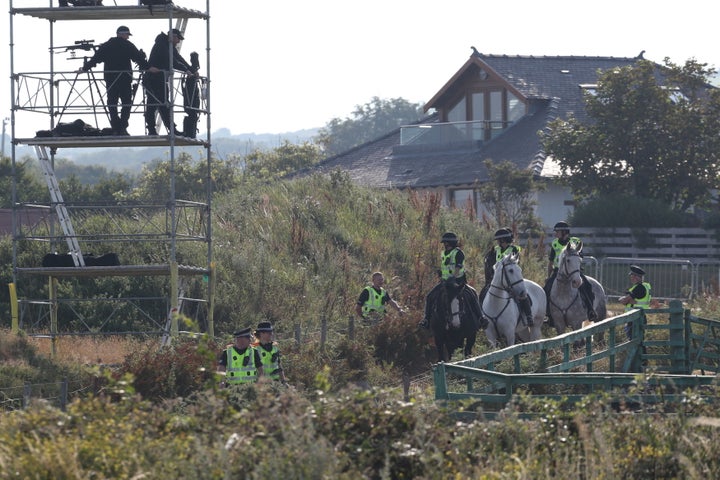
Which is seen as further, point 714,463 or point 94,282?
point 94,282

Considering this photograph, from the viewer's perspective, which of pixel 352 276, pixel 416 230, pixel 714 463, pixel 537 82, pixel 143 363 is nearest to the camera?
pixel 714 463

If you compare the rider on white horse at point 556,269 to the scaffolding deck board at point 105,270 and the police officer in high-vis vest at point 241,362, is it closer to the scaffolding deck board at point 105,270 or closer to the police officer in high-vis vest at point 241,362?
the scaffolding deck board at point 105,270

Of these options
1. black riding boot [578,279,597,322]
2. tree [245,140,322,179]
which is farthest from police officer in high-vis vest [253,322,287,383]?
tree [245,140,322,179]

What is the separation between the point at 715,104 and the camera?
46.5 metres

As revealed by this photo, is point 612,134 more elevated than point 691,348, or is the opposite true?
point 612,134

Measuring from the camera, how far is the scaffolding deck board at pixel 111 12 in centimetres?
2233

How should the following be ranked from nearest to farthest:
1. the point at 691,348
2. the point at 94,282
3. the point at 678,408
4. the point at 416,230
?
the point at 678,408
the point at 691,348
the point at 94,282
the point at 416,230

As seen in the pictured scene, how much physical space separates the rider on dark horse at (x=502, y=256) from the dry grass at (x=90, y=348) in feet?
19.3

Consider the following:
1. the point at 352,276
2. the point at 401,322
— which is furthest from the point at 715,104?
the point at 401,322

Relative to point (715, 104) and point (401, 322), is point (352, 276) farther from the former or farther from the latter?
point (715, 104)

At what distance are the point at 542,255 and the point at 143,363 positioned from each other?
18.5 m

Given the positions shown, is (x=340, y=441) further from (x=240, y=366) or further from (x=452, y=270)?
(x=452, y=270)

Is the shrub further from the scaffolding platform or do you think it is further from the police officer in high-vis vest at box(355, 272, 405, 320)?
the scaffolding platform

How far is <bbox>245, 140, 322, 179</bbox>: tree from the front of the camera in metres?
67.9
